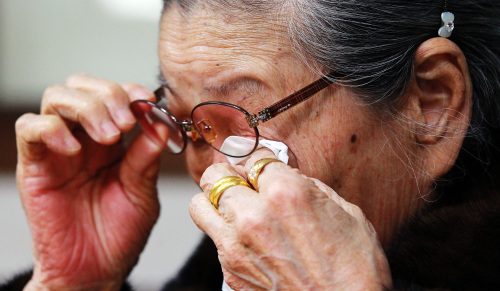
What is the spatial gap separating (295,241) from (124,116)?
726 mm

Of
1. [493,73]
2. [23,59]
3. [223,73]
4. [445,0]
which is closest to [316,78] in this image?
[223,73]

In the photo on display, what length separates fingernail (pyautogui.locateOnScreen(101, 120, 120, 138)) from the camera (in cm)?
136

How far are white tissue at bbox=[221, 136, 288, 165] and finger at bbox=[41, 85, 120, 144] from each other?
1.17 feet

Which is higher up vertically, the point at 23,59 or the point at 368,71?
the point at 368,71

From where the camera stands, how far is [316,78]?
1.10 meters

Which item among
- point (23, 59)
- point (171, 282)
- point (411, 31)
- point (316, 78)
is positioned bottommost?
point (171, 282)

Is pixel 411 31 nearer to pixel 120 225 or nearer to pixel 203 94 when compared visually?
pixel 203 94

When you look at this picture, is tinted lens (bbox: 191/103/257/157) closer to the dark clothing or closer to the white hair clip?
the dark clothing

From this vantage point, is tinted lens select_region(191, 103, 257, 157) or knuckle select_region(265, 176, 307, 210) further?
tinted lens select_region(191, 103, 257, 157)

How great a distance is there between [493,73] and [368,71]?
0.39 meters

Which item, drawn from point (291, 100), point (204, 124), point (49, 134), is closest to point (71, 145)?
point (49, 134)

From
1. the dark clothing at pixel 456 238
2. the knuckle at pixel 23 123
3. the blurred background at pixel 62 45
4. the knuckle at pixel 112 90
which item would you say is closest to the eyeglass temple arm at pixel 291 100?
the dark clothing at pixel 456 238

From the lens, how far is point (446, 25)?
114 centimetres

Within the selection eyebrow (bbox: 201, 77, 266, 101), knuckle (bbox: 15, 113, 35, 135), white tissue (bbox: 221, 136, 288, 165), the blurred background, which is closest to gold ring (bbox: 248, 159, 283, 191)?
white tissue (bbox: 221, 136, 288, 165)
